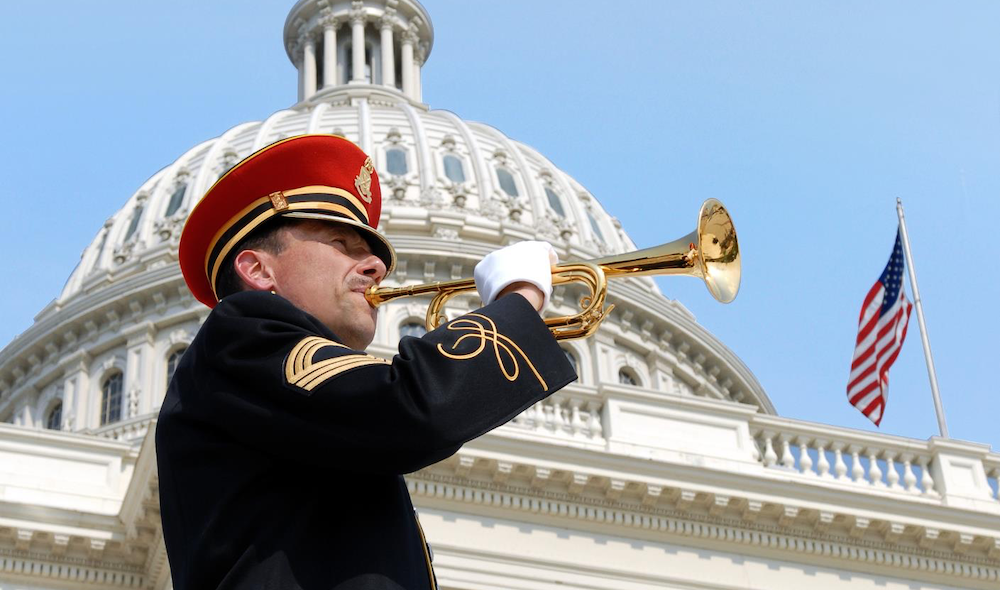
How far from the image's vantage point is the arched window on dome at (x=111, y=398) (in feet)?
134

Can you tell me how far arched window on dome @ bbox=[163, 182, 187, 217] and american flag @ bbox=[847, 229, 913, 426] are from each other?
24202 mm

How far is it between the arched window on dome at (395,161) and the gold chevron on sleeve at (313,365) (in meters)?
41.8

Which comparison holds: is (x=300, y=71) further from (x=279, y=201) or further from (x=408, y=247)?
(x=279, y=201)

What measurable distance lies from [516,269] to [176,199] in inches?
1742

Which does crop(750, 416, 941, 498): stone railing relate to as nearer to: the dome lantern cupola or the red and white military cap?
the red and white military cap

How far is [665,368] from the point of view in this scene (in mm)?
42938

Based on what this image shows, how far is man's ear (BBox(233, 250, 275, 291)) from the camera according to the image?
4.63 meters

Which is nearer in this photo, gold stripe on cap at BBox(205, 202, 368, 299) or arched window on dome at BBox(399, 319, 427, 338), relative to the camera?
gold stripe on cap at BBox(205, 202, 368, 299)

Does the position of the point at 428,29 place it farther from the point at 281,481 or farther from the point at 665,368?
the point at 281,481

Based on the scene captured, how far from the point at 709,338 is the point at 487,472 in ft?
79.3

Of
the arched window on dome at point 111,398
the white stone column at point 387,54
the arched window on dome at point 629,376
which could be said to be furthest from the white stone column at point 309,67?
the arched window on dome at point 629,376

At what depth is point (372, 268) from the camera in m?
4.66

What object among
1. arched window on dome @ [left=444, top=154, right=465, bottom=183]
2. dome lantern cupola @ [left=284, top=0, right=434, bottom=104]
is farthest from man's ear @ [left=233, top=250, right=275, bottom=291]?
dome lantern cupola @ [left=284, top=0, right=434, bottom=104]

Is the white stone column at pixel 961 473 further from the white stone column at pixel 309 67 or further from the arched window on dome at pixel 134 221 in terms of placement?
the white stone column at pixel 309 67
